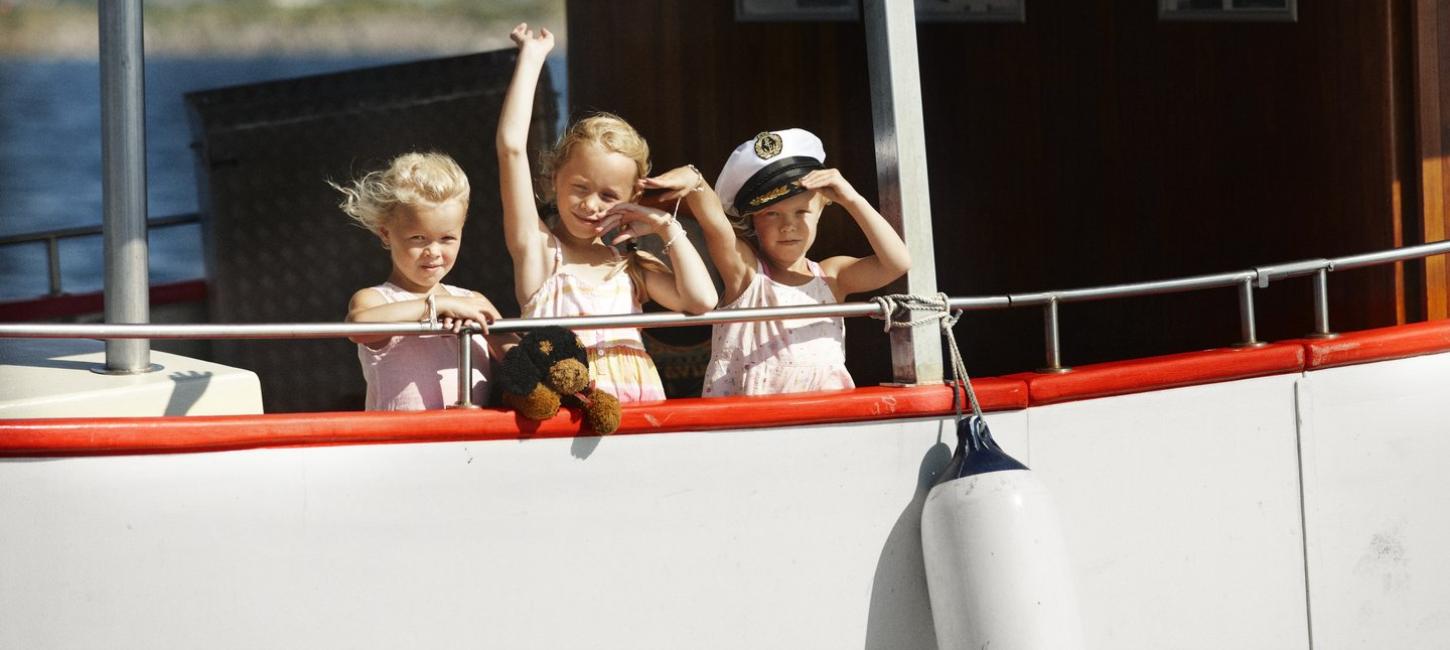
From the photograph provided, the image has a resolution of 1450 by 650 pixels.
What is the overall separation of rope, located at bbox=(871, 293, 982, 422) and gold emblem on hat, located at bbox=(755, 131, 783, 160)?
41cm

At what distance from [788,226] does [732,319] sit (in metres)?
0.43

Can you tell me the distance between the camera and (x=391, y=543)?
115 inches

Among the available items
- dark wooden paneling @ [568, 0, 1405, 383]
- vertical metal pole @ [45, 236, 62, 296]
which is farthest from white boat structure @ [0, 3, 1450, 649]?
vertical metal pole @ [45, 236, 62, 296]

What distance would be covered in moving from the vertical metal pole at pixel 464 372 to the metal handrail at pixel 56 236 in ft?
11.0

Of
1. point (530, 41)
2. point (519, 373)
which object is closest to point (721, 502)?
point (519, 373)

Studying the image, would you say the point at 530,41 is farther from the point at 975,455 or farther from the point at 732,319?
the point at 975,455

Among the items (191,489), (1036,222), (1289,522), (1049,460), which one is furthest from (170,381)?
(1036,222)

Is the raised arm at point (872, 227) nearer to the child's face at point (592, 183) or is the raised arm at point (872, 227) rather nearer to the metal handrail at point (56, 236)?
the child's face at point (592, 183)

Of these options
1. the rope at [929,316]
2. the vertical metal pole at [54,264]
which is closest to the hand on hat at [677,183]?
the rope at [929,316]

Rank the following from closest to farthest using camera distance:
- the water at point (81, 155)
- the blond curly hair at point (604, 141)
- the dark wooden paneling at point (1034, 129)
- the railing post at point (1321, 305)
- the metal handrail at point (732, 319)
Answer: the metal handrail at point (732, 319) < the blond curly hair at point (604, 141) < the railing post at point (1321, 305) < the dark wooden paneling at point (1034, 129) < the water at point (81, 155)

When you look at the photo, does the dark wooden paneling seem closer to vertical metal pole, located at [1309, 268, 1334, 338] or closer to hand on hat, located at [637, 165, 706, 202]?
vertical metal pole, located at [1309, 268, 1334, 338]

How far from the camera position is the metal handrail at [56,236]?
19.7 feet

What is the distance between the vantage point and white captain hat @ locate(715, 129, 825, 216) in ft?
11.0

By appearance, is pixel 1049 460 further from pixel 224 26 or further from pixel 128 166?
pixel 224 26
